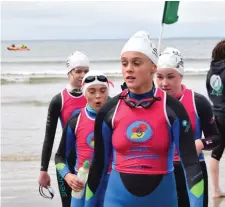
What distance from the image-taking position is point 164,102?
3.65 metres

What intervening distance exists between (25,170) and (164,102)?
679 cm

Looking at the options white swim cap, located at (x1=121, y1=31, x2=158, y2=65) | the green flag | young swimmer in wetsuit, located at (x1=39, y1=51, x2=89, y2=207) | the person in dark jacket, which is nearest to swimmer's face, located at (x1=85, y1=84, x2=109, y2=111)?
young swimmer in wetsuit, located at (x1=39, y1=51, x2=89, y2=207)

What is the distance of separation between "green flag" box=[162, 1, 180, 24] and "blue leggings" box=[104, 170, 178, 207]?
4.06m

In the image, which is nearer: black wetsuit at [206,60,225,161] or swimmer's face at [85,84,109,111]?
swimmer's face at [85,84,109,111]

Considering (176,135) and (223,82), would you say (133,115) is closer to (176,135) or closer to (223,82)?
(176,135)

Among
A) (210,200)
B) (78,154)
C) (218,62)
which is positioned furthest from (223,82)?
(78,154)

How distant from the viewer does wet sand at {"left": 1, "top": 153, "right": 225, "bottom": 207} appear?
7.93 m

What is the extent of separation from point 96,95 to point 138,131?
4.24 ft

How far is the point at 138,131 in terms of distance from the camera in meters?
3.61

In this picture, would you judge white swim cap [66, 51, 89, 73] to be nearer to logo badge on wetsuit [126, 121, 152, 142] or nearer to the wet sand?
logo badge on wetsuit [126, 121, 152, 142]

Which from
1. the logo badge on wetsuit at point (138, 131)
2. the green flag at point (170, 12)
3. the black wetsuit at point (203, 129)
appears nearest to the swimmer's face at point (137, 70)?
the logo badge on wetsuit at point (138, 131)

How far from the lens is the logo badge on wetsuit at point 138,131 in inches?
141

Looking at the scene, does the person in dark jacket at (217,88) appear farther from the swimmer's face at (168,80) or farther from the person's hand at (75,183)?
the person's hand at (75,183)

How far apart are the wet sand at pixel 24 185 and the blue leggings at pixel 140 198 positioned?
13.2 feet
